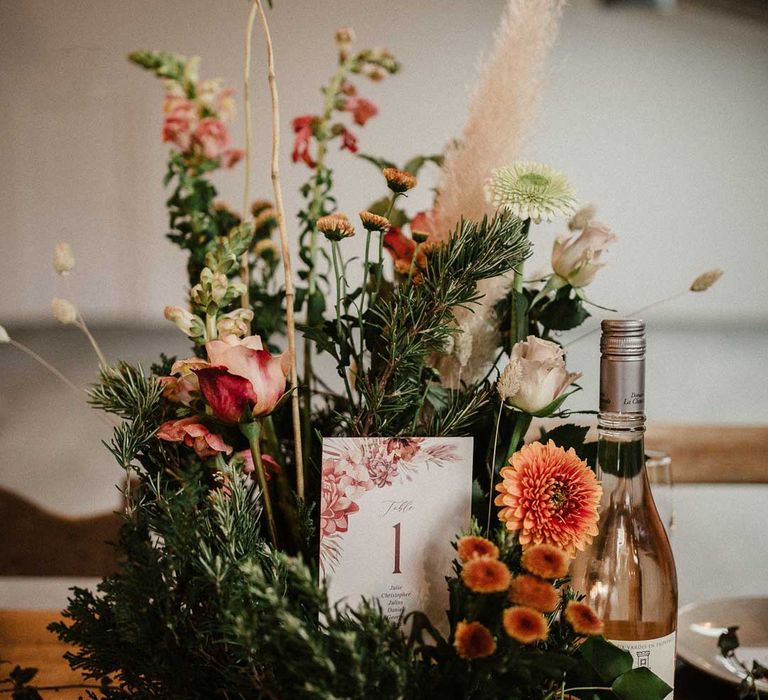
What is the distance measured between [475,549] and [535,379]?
0.41 feet

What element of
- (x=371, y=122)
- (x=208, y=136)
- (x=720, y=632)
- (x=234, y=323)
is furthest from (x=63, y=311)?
(x=371, y=122)

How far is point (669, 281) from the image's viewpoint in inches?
66.7

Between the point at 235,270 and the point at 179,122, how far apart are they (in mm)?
205

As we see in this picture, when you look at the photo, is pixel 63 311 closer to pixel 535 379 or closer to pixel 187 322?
pixel 187 322

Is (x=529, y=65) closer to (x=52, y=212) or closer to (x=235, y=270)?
(x=235, y=270)

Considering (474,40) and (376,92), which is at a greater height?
(474,40)

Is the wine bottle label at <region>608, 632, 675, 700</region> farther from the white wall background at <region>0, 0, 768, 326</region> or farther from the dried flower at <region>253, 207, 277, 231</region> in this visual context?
the white wall background at <region>0, 0, 768, 326</region>

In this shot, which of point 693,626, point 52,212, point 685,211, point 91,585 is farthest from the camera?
point 685,211

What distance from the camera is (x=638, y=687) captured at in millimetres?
419

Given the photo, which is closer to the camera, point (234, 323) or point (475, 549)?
point (475, 549)

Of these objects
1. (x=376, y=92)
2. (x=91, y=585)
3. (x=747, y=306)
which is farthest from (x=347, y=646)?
(x=747, y=306)

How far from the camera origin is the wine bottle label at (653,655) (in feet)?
1.53

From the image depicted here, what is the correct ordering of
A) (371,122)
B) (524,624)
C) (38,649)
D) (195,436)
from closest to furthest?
(524,624), (195,436), (38,649), (371,122)

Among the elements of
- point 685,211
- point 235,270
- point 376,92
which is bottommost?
point 235,270
